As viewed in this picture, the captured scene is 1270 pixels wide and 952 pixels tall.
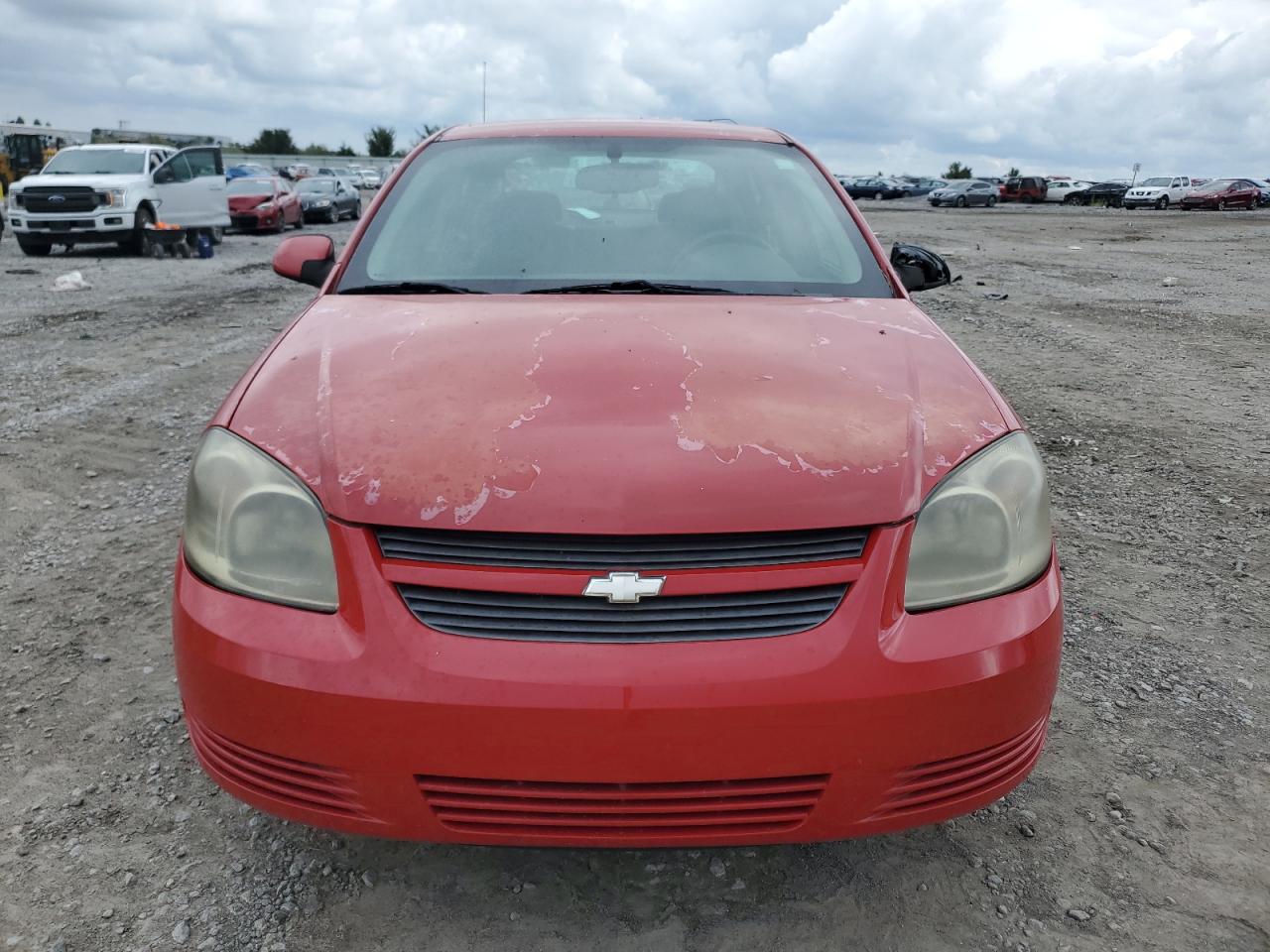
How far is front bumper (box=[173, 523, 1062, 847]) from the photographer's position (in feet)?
5.02

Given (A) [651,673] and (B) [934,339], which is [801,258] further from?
(A) [651,673]

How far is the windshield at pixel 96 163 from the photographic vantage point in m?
15.7

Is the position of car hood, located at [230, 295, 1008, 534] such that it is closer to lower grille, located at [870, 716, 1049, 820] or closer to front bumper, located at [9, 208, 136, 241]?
lower grille, located at [870, 716, 1049, 820]

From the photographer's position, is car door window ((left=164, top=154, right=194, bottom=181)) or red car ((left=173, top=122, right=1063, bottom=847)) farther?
car door window ((left=164, top=154, right=194, bottom=181))

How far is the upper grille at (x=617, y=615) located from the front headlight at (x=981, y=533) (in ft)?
0.59

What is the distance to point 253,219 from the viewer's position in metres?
21.9

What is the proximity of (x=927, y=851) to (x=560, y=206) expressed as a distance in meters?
1.92

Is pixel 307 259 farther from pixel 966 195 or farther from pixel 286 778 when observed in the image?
pixel 966 195

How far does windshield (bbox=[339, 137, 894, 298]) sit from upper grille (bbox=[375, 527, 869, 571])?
104cm

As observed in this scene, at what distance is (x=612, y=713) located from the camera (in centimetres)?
151

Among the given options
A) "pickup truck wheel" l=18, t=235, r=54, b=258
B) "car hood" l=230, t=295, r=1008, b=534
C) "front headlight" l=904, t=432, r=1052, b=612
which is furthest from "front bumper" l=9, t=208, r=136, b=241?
"front headlight" l=904, t=432, r=1052, b=612

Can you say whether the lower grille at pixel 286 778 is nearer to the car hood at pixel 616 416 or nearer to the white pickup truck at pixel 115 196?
the car hood at pixel 616 416

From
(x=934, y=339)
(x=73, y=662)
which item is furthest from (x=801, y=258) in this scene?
(x=73, y=662)

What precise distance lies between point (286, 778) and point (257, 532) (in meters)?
0.42
